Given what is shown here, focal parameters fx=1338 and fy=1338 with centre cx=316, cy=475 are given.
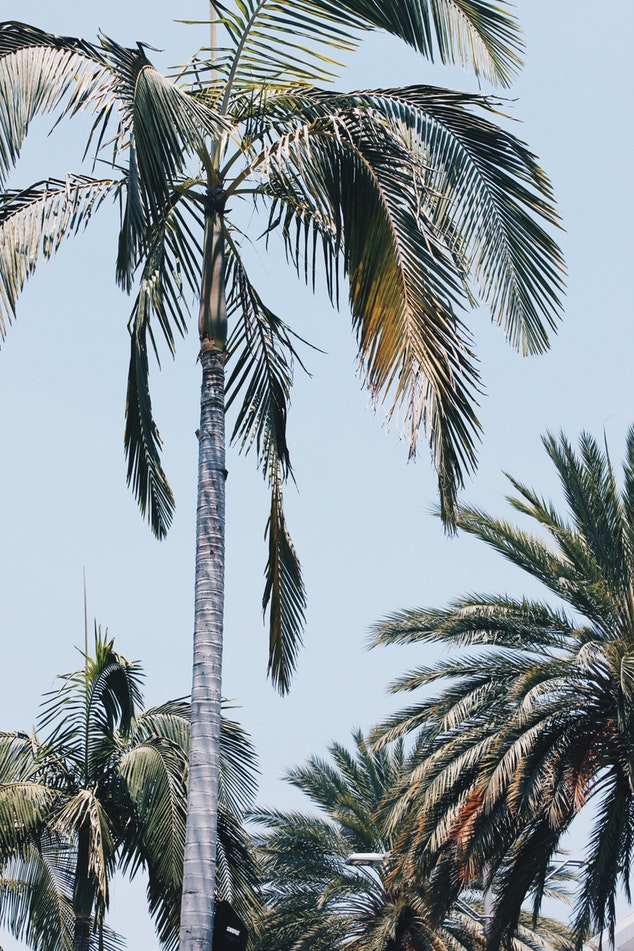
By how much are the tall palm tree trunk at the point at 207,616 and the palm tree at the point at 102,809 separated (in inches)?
207

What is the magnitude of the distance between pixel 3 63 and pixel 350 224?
251 cm

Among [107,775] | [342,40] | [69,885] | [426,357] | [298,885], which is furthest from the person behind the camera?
[298,885]

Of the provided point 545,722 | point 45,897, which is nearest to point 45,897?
point 45,897

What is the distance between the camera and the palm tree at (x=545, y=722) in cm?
1659

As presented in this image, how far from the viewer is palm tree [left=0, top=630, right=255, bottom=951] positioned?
13727mm

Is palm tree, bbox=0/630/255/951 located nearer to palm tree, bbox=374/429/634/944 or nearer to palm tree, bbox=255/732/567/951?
palm tree, bbox=374/429/634/944

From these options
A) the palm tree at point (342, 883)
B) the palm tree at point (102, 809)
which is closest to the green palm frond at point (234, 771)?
the palm tree at point (102, 809)

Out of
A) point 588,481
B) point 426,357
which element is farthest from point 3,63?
point 588,481

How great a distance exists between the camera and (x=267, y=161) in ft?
28.4

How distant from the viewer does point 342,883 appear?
1047 inches

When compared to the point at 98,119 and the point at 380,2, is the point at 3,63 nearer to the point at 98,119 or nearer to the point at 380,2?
the point at 98,119

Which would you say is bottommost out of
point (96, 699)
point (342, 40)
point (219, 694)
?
point (219, 694)

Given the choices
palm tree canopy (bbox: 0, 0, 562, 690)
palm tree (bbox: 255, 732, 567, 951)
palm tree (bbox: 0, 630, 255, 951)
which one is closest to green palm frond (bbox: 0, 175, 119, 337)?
palm tree canopy (bbox: 0, 0, 562, 690)

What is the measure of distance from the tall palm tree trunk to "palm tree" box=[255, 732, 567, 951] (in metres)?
17.7
